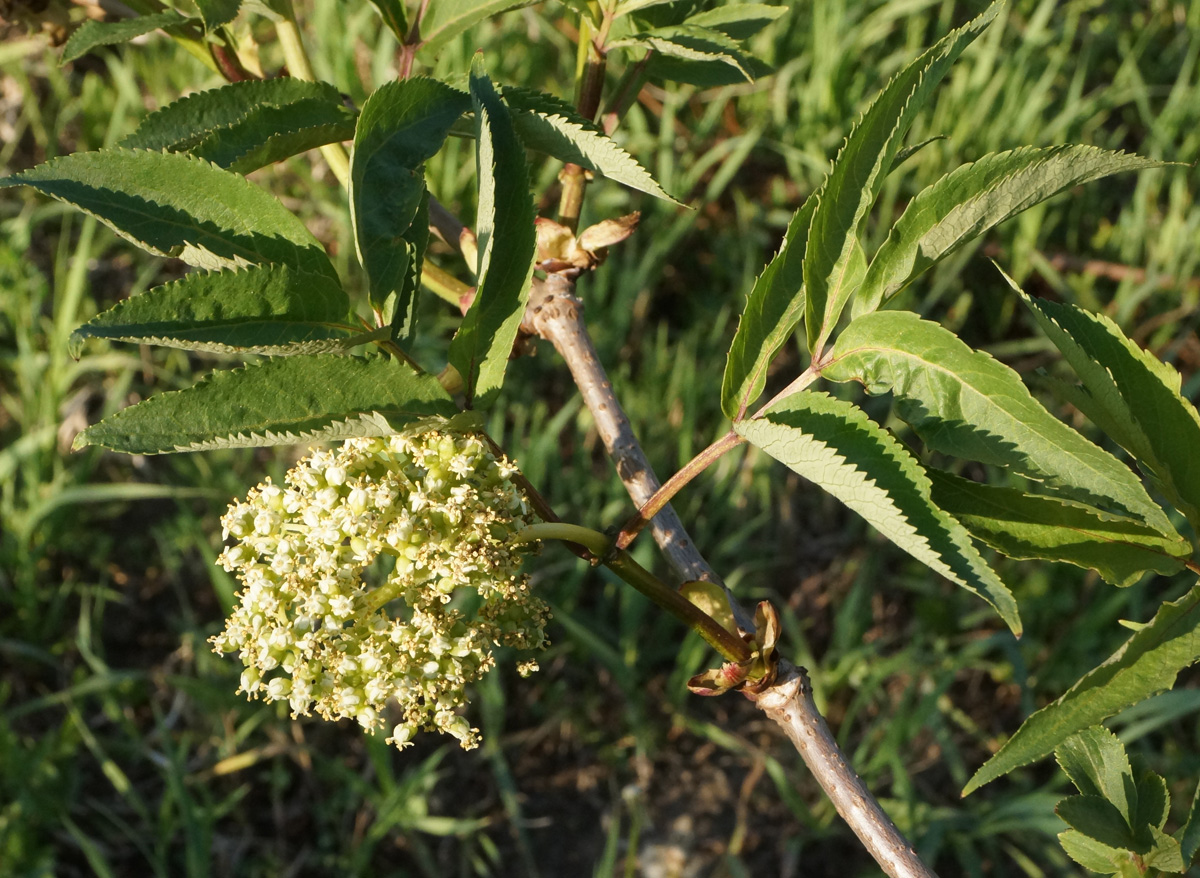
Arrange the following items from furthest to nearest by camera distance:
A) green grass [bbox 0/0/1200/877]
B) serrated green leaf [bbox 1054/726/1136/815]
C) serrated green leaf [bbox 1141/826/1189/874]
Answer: green grass [bbox 0/0/1200/877]
serrated green leaf [bbox 1054/726/1136/815]
serrated green leaf [bbox 1141/826/1189/874]

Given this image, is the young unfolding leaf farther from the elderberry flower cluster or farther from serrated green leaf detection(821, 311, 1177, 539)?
serrated green leaf detection(821, 311, 1177, 539)

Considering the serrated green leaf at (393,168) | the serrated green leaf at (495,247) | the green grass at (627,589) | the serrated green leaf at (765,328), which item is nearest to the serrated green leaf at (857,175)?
the serrated green leaf at (765,328)

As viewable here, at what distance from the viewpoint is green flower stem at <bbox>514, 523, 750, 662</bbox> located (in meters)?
1.00

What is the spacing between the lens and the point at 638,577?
40.4 inches

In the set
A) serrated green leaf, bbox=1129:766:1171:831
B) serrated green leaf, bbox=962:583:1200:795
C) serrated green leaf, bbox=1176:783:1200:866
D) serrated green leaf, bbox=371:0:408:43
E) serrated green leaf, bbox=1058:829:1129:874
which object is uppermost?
serrated green leaf, bbox=371:0:408:43

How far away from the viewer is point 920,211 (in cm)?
97

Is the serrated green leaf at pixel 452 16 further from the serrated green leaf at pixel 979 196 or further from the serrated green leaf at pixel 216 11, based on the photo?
the serrated green leaf at pixel 979 196

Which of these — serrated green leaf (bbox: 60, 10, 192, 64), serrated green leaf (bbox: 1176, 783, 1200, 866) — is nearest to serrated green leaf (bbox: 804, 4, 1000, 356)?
serrated green leaf (bbox: 1176, 783, 1200, 866)

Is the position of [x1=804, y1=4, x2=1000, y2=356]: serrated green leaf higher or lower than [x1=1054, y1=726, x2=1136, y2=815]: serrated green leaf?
higher

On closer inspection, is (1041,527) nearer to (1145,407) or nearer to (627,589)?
(1145,407)

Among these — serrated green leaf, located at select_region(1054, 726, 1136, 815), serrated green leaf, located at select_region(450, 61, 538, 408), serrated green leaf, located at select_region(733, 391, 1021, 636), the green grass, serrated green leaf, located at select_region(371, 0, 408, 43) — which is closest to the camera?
serrated green leaf, located at select_region(733, 391, 1021, 636)

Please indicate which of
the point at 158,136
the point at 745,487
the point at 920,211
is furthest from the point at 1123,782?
the point at 745,487

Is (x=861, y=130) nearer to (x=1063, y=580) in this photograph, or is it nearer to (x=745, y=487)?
(x=745, y=487)

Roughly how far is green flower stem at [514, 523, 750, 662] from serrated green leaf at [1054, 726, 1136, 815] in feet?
1.37
